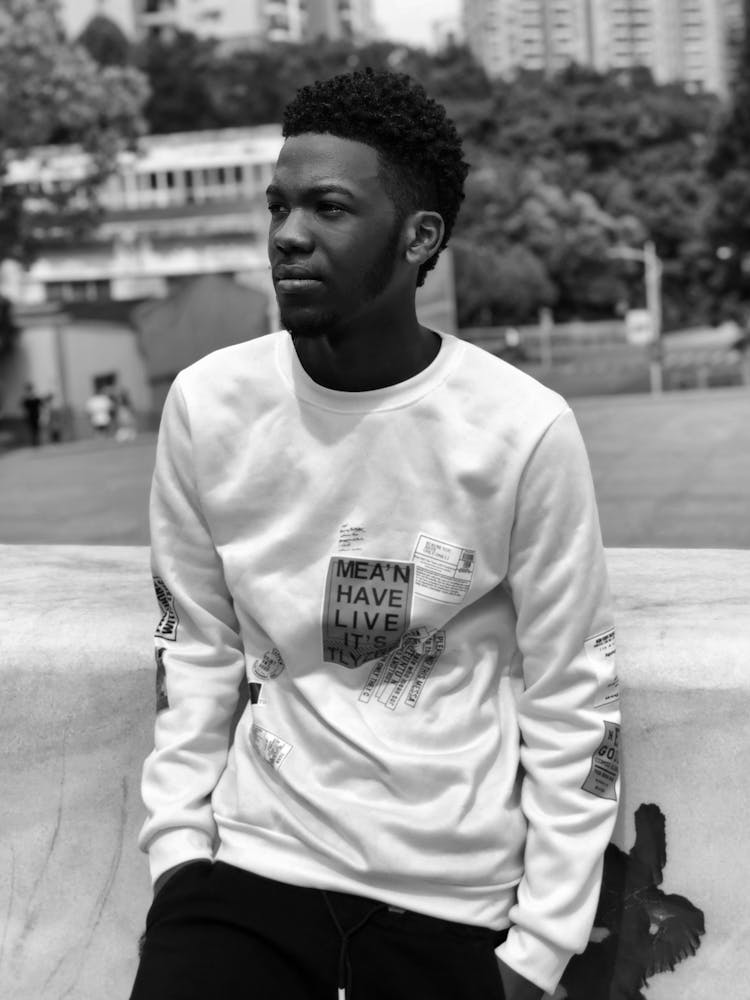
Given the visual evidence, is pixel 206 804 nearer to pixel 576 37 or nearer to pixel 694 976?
pixel 694 976

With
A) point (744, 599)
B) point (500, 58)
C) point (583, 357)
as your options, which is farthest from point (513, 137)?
point (500, 58)

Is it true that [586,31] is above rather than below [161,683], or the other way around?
above

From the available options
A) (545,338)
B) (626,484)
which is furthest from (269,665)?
(545,338)

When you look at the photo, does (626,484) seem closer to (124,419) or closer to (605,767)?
(605,767)

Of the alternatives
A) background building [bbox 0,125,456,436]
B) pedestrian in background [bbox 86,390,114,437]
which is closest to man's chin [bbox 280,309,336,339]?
background building [bbox 0,125,456,436]

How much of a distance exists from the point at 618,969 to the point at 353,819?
48 centimetres

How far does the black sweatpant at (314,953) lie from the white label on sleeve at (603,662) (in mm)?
320

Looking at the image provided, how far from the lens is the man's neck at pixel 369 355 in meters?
1.75

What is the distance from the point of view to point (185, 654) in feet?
6.02

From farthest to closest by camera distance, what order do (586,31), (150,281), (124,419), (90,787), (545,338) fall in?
1. (586,31)
2. (545,338)
3. (150,281)
4. (124,419)
5. (90,787)

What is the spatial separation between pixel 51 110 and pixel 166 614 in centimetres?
2312

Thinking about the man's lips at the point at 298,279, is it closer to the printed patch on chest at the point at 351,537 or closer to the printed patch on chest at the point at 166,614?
the printed patch on chest at the point at 351,537

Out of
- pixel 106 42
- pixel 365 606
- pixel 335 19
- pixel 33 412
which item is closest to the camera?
pixel 365 606

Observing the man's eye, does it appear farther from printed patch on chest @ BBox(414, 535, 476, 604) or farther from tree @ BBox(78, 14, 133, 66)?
tree @ BBox(78, 14, 133, 66)
